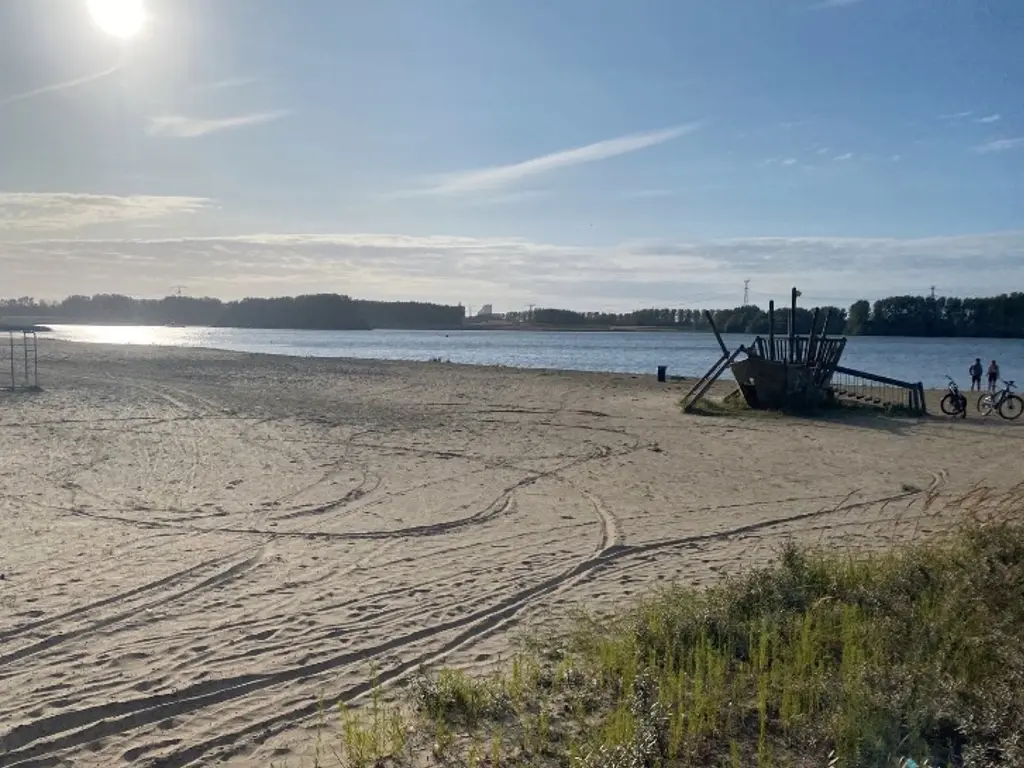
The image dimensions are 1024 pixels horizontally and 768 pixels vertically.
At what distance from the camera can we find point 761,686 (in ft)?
16.4

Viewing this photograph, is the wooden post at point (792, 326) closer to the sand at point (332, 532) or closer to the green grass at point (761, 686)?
the sand at point (332, 532)

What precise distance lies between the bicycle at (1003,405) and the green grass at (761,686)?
18243mm

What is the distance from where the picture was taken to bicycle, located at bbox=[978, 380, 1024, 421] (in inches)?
909

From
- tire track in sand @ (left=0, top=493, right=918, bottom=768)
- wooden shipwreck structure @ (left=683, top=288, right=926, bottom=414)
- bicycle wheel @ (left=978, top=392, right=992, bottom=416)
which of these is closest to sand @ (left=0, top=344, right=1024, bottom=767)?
tire track in sand @ (left=0, top=493, right=918, bottom=768)

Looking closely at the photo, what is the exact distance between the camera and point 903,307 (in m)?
98.3

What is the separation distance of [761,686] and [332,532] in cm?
535

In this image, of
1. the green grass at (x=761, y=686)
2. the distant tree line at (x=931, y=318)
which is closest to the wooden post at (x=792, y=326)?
the green grass at (x=761, y=686)

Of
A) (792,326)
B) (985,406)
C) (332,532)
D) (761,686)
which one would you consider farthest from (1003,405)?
(761,686)

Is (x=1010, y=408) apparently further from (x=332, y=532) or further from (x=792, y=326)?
(x=332, y=532)

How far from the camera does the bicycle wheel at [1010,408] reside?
23.1m

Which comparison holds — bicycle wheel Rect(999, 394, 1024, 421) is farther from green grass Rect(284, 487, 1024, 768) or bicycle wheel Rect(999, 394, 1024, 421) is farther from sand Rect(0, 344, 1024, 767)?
green grass Rect(284, 487, 1024, 768)

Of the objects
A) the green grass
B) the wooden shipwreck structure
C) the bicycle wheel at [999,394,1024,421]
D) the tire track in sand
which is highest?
the wooden shipwreck structure

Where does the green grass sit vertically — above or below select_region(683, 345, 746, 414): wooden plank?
below

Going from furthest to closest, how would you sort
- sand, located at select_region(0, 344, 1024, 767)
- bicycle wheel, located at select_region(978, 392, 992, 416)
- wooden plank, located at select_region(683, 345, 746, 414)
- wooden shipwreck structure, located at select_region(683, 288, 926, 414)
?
bicycle wheel, located at select_region(978, 392, 992, 416)
wooden plank, located at select_region(683, 345, 746, 414)
wooden shipwreck structure, located at select_region(683, 288, 926, 414)
sand, located at select_region(0, 344, 1024, 767)
